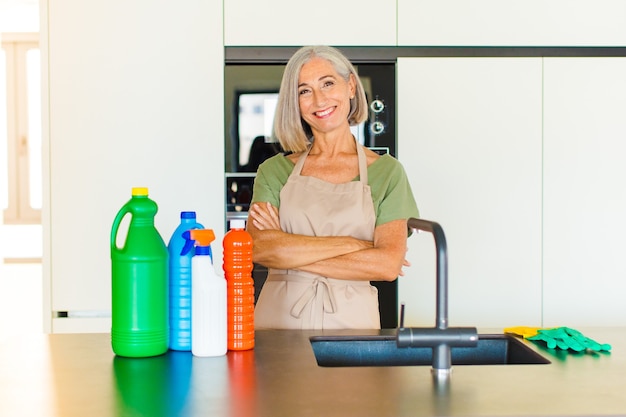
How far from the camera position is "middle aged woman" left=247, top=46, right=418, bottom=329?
201 centimetres

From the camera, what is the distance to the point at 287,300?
6.80 feet

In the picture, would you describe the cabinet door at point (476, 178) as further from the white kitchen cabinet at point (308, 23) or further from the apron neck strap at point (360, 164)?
the apron neck strap at point (360, 164)

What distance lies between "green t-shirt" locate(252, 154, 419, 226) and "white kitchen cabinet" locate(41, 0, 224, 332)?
573 mm

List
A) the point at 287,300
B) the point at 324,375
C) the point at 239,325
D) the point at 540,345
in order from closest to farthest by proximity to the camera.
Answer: the point at 324,375, the point at 239,325, the point at 540,345, the point at 287,300

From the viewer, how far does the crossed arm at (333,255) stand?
6.55ft

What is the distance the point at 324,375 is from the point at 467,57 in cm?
175

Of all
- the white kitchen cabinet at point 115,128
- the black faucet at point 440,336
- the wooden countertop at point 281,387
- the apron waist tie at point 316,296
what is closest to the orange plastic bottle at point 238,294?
the wooden countertop at point 281,387

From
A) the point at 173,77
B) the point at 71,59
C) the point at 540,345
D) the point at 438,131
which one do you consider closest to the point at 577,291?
the point at 438,131

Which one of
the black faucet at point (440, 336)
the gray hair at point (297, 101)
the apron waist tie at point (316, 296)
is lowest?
the apron waist tie at point (316, 296)

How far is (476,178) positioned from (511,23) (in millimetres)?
570

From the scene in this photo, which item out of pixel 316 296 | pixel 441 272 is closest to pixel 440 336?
pixel 441 272

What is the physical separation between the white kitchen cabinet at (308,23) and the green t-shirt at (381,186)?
686 millimetres

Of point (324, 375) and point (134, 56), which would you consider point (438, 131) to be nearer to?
point (134, 56)

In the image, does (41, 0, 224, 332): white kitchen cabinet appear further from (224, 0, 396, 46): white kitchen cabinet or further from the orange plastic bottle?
the orange plastic bottle
